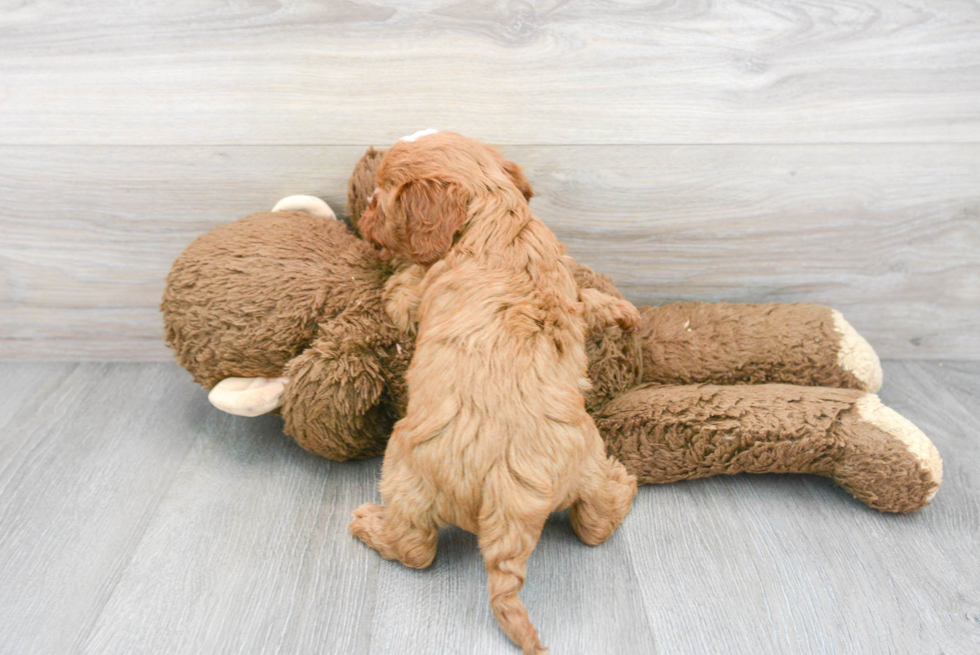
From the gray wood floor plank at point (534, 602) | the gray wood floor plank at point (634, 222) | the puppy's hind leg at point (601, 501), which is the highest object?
the gray wood floor plank at point (634, 222)

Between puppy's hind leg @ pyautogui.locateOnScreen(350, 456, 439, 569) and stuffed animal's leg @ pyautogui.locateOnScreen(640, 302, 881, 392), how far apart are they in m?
0.53

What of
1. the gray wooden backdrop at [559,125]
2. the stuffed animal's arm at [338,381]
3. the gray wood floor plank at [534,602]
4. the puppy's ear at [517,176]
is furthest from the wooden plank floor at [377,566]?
the puppy's ear at [517,176]

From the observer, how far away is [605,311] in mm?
1081

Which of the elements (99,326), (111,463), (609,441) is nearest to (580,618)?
(609,441)

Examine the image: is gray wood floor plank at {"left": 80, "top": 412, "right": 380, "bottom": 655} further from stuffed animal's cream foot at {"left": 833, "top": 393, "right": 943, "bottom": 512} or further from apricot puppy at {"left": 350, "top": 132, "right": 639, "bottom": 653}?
stuffed animal's cream foot at {"left": 833, "top": 393, "right": 943, "bottom": 512}

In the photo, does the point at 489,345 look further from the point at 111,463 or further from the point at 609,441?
the point at 111,463

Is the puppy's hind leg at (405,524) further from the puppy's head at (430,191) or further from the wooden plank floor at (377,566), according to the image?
the puppy's head at (430,191)

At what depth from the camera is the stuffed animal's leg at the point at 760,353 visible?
1.27 metres

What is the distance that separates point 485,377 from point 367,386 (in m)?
0.31

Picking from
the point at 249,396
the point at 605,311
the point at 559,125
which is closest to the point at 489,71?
the point at 559,125

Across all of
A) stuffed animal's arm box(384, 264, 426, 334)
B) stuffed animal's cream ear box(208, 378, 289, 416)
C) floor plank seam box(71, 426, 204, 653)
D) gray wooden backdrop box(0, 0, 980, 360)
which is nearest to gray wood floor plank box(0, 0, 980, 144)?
gray wooden backdrop box(0, 0, 980, 360)

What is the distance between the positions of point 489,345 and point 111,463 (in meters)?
0.80

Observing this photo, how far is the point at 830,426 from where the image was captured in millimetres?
1137

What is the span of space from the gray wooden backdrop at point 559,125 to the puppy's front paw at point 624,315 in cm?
32
